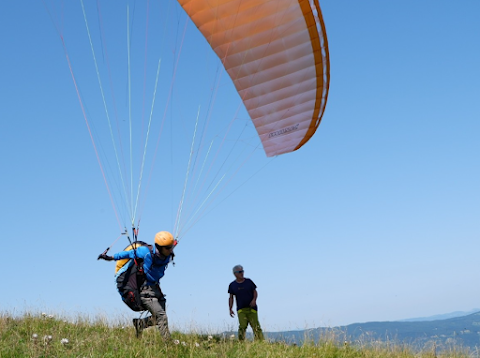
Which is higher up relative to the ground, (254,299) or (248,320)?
(254,299)

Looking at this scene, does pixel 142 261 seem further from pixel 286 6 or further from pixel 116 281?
pixel 286 6

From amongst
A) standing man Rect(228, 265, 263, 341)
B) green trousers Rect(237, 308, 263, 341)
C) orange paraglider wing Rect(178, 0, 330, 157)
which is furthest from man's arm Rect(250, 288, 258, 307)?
orange paraglider wing Rect(178, 0, 330, 157)

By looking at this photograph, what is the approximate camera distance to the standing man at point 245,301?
998cm

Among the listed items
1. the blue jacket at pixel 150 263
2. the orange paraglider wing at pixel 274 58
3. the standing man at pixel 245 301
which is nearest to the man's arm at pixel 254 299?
the standing man at pixel 245 301

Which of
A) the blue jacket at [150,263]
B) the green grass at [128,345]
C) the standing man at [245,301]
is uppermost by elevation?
the blue jacket at [150,263]

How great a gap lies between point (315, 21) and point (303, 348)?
210 inches

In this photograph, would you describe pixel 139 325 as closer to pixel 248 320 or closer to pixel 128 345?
pixel 128 345

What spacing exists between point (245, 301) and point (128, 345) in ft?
10.8

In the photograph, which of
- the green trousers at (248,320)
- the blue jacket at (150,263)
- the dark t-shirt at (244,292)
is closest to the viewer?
the blue jacket at (150,263)

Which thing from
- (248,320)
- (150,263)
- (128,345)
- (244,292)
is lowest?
(128,345)

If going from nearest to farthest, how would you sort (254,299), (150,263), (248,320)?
(150,263) < (254,299) < (248,320)

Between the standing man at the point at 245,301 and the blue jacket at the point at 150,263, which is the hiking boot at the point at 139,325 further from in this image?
the standing man at the point at 245,301

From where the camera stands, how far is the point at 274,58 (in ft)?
34.2

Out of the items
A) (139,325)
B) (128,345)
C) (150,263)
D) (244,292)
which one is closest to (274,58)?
(244,292)
